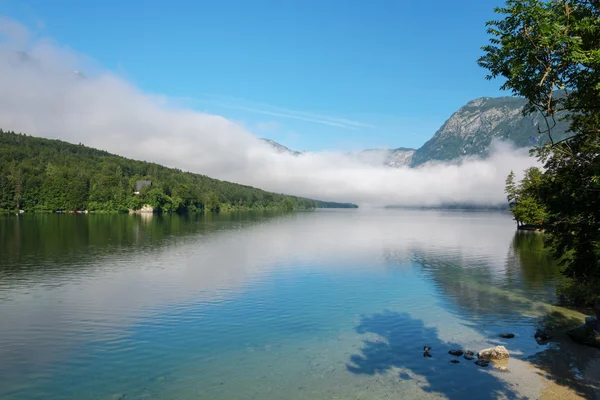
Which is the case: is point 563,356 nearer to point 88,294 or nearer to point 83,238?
point 88,294

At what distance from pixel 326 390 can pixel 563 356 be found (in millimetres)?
16285

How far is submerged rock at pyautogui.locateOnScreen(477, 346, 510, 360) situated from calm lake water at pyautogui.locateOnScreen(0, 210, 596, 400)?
75cm

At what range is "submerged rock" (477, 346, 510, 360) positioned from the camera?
25.8 metres

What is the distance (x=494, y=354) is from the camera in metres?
25.8

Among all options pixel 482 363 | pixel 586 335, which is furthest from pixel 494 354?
pixel 586 335

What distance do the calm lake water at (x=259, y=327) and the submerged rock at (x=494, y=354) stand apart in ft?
2.45

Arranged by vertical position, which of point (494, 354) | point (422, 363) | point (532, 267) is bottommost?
point (532, 267)

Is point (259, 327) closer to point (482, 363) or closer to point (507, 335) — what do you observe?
point (482, 363)

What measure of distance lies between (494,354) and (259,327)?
17115mm

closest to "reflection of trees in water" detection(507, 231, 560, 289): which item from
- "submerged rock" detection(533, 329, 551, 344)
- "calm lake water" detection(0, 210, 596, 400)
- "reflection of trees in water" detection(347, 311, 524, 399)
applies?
"calm lake water" detection(0, 210, 596, 400)

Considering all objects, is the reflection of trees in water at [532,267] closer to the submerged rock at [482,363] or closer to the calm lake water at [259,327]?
the calm lake water at [259,327]

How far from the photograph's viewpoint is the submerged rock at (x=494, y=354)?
25767 mm

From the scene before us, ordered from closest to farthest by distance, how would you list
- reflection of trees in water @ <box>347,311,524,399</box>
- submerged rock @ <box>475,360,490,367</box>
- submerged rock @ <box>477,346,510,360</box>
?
reflection of trees in water @ <box>347,311,524,399</box> → submerged rock @ <box>475,360,490,367</box> → submerged rock @ <box>477,346,510,360</box>

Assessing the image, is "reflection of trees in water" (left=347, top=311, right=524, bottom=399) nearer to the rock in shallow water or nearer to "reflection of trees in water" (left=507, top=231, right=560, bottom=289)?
the rock in shallow water
